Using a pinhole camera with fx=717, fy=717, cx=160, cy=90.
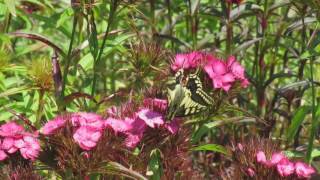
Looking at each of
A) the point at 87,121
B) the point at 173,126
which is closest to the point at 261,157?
the point at 173,126

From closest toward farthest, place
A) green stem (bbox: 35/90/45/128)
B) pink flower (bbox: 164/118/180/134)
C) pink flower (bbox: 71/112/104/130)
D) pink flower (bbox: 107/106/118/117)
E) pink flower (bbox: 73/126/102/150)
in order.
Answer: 1. pink flower (bbox: 73/126/102/150)
2. pink flower (bbox: 71/112/104/130)
3. pink flower (bbox: 164/118/180/134)
4. pink flower (bbox: 107/106/118/117)
5. green stem (bbox: 35/90/45/128)

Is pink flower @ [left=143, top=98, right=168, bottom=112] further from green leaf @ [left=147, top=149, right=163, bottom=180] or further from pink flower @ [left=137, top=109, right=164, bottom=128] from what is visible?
green leaf @ [left=147, top=149, right=163, bottom=180]

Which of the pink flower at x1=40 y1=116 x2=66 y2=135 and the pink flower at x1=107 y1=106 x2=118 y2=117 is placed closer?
the pink flower at x1=40 y1=116 x2=66 y2=135

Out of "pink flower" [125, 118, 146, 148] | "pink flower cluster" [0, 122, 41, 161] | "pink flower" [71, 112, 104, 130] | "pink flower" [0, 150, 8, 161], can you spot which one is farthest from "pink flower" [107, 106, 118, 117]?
"pink flower" [0, 150, 8, 161]

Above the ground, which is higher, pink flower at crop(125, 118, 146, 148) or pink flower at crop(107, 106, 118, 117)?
pink flower at crop(107, 106, 118, 117)

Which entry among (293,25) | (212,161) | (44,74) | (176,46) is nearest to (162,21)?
(176,46)

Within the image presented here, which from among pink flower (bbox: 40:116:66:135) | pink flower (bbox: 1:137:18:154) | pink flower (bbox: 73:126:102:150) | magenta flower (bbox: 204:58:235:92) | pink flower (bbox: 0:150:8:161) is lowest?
pink flower (bbox: 0:150:8:161)

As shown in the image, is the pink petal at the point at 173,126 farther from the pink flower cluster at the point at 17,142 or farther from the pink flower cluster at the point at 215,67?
the pink flower cluster at the point at 17,142
